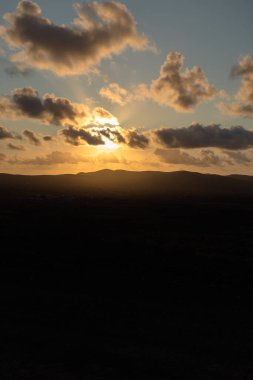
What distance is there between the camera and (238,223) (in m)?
59.6

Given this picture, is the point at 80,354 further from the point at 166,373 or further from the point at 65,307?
the point at 65,307

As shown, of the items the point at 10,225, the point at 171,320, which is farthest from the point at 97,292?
the point at 10,225

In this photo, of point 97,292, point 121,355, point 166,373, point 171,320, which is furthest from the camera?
point 97,292

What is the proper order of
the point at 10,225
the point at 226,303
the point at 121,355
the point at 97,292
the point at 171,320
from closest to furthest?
the point at 121,355 → the point at 171,320 → the point at 226,303 → the point at 97,292 → the point at 10,225

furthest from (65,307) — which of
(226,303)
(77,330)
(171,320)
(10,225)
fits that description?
(10,225)

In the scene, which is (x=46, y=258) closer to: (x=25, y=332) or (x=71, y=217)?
(x=25, y=332)

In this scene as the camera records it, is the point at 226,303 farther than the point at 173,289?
No

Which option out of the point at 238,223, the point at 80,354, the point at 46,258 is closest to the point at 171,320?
the point at 80,354

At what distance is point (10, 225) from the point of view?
5025cm

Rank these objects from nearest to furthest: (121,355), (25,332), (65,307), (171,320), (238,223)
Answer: (121,355) → (25,332) → (171,320) → (65,307) → (238,223)

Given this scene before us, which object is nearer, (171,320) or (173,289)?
(171,320)

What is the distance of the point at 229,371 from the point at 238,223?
5019cm

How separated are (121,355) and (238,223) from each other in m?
50.3

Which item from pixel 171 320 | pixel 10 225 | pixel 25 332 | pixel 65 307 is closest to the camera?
pixel 25 332
